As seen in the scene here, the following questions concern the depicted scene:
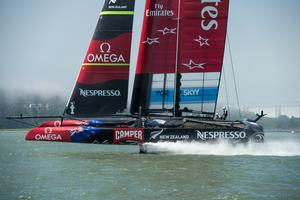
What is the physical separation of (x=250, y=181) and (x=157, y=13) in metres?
12.6

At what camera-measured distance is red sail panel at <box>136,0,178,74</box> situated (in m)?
29.5

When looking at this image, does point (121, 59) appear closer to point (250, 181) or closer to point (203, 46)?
point (203, 46)

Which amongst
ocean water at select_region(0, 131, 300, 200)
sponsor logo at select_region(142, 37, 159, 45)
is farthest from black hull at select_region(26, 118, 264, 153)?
sponsor logo at select_region(142, 37, 159, 45)

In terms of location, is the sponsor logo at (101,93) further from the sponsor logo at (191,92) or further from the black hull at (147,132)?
the sponsor logo at (191,92)

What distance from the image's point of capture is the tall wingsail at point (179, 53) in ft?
96.8

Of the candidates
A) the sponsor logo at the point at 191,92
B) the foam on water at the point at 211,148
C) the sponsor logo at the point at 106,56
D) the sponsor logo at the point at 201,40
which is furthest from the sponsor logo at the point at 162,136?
the sponsor logo at the point at 201,40

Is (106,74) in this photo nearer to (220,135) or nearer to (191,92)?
(191,92)

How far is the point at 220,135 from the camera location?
2859 cm

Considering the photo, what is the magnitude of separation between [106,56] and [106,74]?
928 millimetres

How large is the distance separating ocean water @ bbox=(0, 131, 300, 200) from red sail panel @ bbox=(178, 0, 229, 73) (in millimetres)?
4522

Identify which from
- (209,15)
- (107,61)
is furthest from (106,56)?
(209,15)

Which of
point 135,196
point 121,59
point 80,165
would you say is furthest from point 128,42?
point 135,196

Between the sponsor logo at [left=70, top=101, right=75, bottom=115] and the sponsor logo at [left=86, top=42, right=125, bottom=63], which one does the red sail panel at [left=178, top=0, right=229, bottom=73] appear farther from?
the sponsor logo at [left=70, top=101, right=75, bottom=115]

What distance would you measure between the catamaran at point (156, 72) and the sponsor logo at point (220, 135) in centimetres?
5
